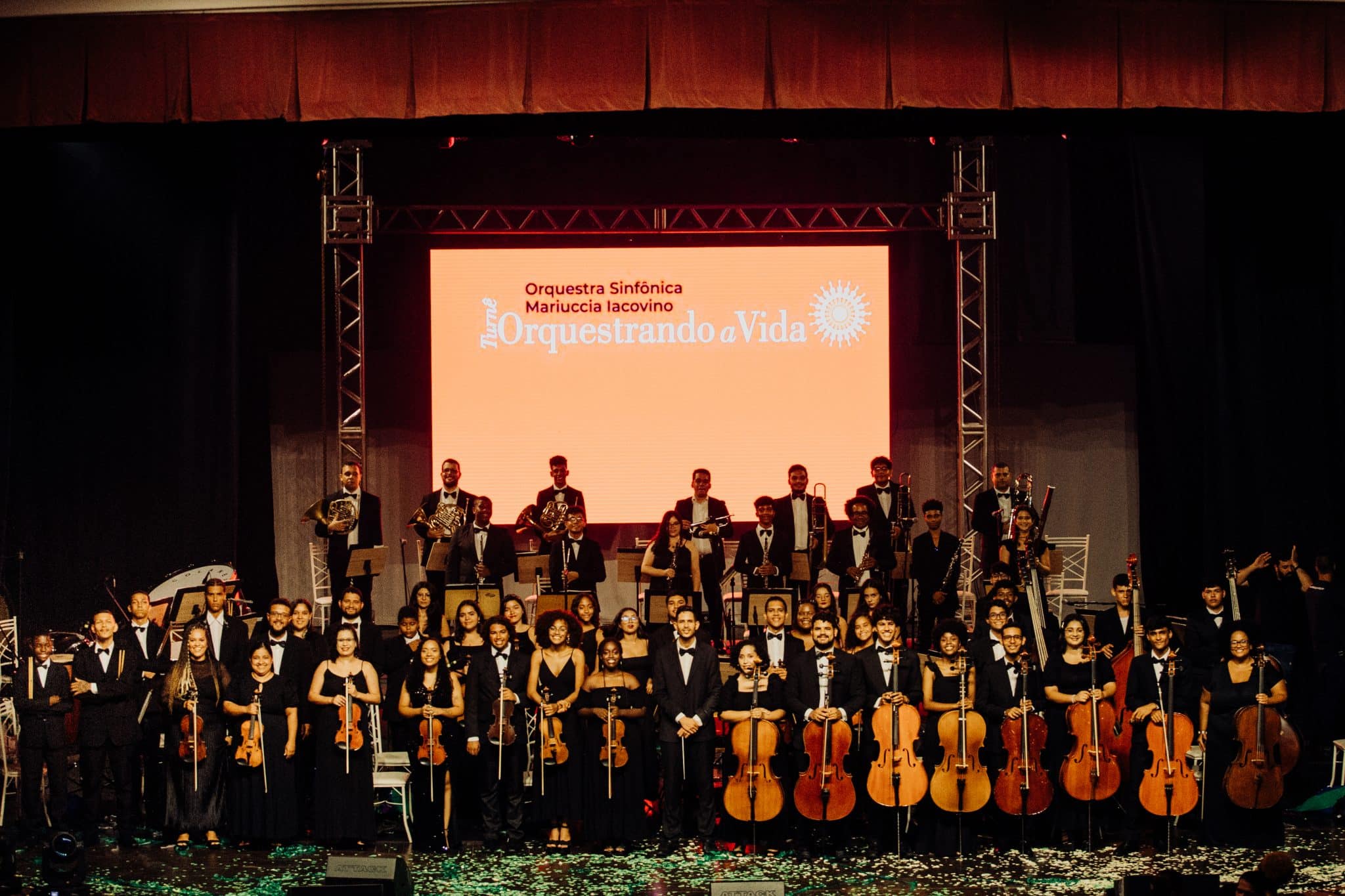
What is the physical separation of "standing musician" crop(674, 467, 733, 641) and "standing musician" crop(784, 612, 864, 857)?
2497 mm

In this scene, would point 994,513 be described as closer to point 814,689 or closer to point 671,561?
point 671,561

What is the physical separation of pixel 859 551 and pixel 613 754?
3250 mm

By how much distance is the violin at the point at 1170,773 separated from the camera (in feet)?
28.6

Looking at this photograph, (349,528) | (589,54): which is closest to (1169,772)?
(589,54)

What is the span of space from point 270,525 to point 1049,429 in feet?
23.0

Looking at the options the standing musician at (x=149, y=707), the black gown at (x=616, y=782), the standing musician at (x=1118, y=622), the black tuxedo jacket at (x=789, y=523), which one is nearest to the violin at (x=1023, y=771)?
the standing musician at (x=1118, y=622)

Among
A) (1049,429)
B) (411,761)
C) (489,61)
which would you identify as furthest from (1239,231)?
(411,761)

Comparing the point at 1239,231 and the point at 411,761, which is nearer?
the point at 411,761

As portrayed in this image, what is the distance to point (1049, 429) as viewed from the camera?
14.1 meters

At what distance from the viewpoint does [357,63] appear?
28.6ft

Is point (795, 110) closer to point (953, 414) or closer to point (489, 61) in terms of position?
point (489, 61)

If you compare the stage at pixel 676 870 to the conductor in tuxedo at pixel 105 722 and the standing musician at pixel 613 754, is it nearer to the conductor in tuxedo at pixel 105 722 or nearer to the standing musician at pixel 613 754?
the standing musician at pixel 613 754

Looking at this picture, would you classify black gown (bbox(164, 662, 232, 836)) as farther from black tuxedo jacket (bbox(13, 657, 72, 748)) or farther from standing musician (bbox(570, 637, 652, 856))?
standing musician (bbox(570, 637, 652, 856))

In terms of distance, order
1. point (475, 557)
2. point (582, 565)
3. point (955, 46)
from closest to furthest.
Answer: point (955, 46)
point (582, 565)
point (475, 557)
